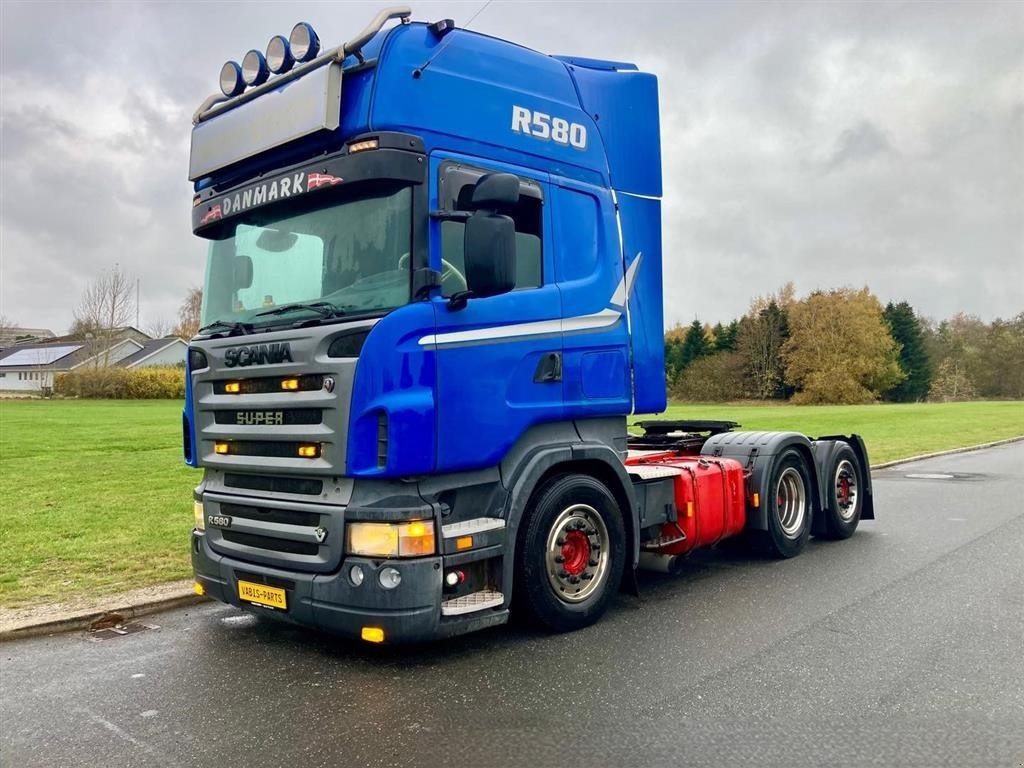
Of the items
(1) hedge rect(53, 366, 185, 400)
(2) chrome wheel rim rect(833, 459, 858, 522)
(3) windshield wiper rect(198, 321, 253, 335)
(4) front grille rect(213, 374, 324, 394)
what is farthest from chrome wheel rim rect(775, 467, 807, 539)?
(1) hedge rect(53, 366, 185, 400)

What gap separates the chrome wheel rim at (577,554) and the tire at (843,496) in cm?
363

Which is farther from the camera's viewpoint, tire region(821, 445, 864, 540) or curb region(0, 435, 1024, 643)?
tire region(821, 445, 864, 540)

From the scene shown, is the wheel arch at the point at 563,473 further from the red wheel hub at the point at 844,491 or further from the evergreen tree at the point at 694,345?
the evergreen tree at the point at 694,345

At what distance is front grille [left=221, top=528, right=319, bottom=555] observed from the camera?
15.0ft

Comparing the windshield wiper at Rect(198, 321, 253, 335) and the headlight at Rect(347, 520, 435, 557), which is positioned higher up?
the windshield wiper at Rect(198, 321, 253, 335)

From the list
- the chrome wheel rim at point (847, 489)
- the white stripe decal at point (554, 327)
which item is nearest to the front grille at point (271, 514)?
the white stripe decal at point (554, 327)

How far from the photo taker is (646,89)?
6.04m

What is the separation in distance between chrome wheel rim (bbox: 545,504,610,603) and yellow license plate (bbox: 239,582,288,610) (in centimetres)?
157

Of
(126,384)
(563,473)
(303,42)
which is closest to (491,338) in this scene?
(563,473)

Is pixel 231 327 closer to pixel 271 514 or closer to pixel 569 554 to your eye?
pixel 271 514

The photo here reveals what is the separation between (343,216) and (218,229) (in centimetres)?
120

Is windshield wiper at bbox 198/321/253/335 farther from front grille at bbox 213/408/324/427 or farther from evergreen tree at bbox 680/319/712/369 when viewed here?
evergreen tree at bbox 680/319/712/369

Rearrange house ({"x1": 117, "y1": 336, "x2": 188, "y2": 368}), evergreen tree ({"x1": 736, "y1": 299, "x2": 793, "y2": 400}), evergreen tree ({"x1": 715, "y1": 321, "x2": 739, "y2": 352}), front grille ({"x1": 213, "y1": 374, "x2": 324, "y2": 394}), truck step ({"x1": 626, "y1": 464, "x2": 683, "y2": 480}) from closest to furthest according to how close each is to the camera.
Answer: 1. front grille ({"x1": 213, "y1": 374, "x2": 324, "y2": 394})
2. truck step ({"x1": 626, "y1": 464, "x2": 683, "y2": 480})
3. evergreen tree ({"x1": 736, "y1": 299, "x2": 793, "y2": 400})
4. evergreen tree ({"x1": 715, "y1": 321, "x2": 739, "y2": 352})
5. house ({"x1": 117, "y1": 336, "x2": 188, "y2": 368})

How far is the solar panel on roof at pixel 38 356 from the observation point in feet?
273
